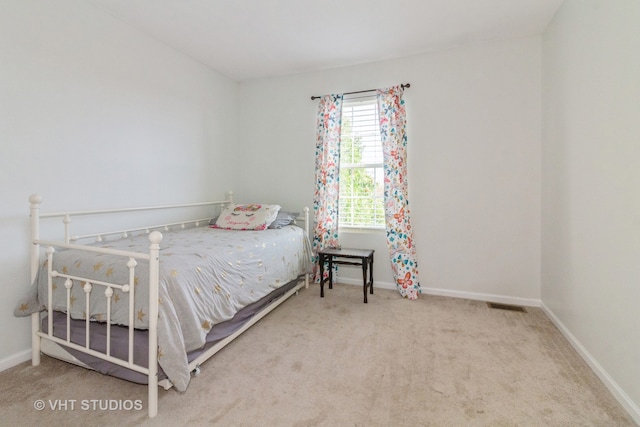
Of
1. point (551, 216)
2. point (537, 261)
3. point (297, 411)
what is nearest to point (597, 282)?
point (551, 216)

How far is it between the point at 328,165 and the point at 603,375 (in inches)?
102

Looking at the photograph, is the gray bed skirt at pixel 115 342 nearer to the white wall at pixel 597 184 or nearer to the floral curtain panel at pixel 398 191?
the floral curtain panel at pixel 398 191

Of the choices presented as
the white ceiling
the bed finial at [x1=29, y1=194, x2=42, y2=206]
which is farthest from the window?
the bed finial at [x1=29, y1=194, x2=42, y2=206]

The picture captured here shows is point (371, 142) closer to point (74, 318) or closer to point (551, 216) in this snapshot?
point (551, 216)

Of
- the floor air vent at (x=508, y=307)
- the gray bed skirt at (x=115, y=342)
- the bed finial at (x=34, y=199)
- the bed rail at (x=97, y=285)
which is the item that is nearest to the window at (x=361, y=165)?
the floor air vent at (x=508, y=307)

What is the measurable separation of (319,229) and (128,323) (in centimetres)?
211

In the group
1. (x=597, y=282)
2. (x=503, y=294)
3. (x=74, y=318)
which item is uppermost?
(x=597, y=282)

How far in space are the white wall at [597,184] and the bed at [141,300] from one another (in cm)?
207

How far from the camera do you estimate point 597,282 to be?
1755mm

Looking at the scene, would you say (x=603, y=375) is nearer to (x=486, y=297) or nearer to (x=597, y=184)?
(x=597, y=184)

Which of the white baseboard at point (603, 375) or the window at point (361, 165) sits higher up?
the window at point (361, 165)

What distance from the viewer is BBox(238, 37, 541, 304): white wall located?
9.07ft

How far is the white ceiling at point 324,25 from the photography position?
228cm

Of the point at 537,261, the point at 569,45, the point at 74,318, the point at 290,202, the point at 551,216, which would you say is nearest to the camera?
the point at 74,318
